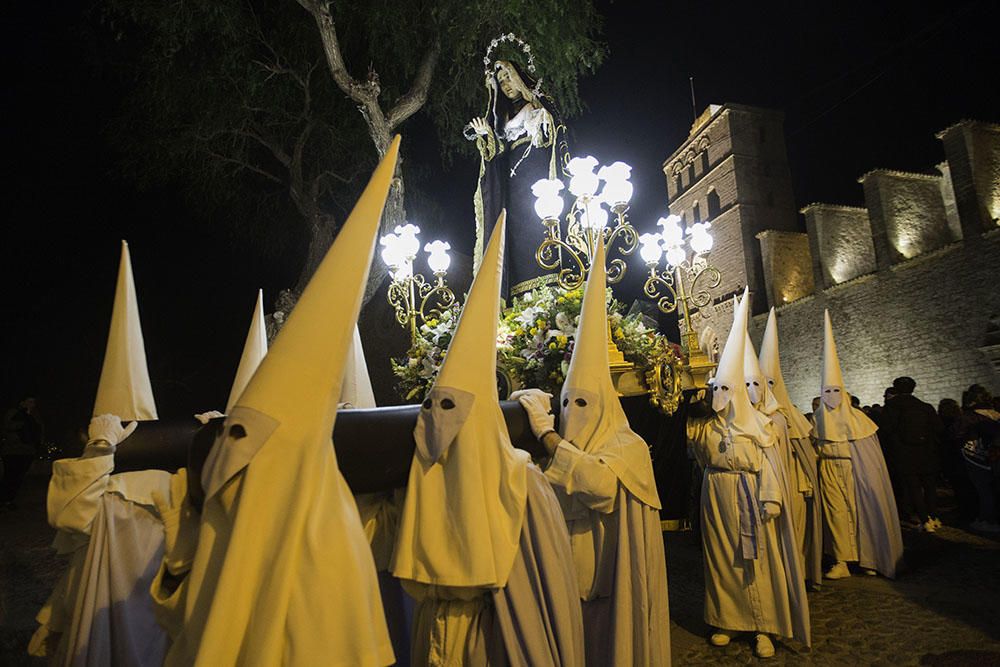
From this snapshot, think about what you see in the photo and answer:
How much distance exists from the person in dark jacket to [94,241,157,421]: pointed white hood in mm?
8690

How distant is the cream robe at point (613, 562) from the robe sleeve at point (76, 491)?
2.25 meters

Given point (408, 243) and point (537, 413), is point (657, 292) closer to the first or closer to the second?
point (408, 243)

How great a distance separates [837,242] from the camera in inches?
926

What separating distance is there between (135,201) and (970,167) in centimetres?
2185

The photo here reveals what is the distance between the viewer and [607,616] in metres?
3.12

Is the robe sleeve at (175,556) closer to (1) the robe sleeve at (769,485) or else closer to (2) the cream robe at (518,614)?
(2) the cream robe at (518,614)

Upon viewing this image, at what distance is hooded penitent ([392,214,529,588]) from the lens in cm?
220

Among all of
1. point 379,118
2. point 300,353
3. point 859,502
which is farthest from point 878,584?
point 379,118

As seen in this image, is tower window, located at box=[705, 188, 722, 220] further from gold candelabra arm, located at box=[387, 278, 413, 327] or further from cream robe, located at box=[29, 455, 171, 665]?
cream robe, located at box=[29, 455, 171, 665]

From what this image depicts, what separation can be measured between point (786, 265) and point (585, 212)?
24.4 meters

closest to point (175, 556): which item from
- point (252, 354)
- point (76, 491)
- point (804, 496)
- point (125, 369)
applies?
point (76, 491)

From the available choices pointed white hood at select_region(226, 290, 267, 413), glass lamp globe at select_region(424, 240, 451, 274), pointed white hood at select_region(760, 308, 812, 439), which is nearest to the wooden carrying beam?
pointed white hood at select_region(226, 290, 267, 413)

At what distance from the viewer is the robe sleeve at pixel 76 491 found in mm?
2750

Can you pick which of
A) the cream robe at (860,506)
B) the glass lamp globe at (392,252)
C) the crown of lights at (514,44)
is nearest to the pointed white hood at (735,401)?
the cream robe at (860,506)
